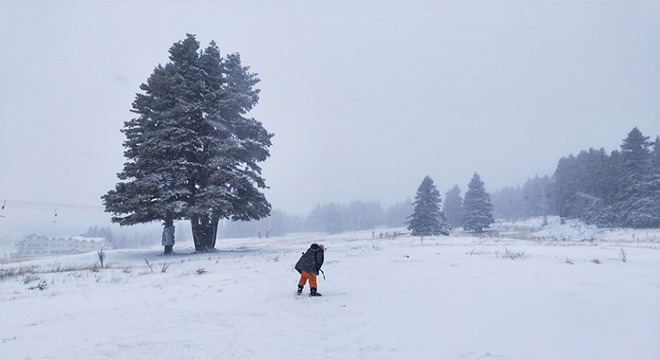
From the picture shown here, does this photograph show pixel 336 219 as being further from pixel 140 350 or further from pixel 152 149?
pixel 140 350

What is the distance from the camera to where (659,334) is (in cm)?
548

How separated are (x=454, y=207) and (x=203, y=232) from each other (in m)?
87.3

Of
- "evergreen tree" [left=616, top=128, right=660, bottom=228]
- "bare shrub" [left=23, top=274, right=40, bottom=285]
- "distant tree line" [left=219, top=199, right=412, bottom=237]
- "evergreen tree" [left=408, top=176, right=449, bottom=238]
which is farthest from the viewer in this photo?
"distant tree line" [left=219, top=199, right=412, bottom=237]

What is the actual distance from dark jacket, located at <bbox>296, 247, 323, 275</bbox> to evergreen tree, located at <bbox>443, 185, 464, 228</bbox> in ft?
260

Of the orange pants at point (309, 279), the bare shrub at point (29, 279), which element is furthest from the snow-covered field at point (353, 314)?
the orange pants at point (309, 279)

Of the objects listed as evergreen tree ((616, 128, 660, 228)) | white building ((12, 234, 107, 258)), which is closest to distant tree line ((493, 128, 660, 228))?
evergreen tree ((616, 128, 660, 228))

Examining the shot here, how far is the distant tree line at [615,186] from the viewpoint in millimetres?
45531

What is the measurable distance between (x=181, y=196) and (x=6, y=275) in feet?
27.4

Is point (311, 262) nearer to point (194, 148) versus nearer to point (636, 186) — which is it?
point (194, 148)

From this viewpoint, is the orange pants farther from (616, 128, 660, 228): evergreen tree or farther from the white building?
the white building

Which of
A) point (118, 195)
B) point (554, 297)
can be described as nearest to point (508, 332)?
point (554, 297)

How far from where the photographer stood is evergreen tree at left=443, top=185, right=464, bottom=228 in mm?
87394

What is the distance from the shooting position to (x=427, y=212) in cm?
5128

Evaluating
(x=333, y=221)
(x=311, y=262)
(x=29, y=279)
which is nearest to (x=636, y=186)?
(x=311, y=262)
